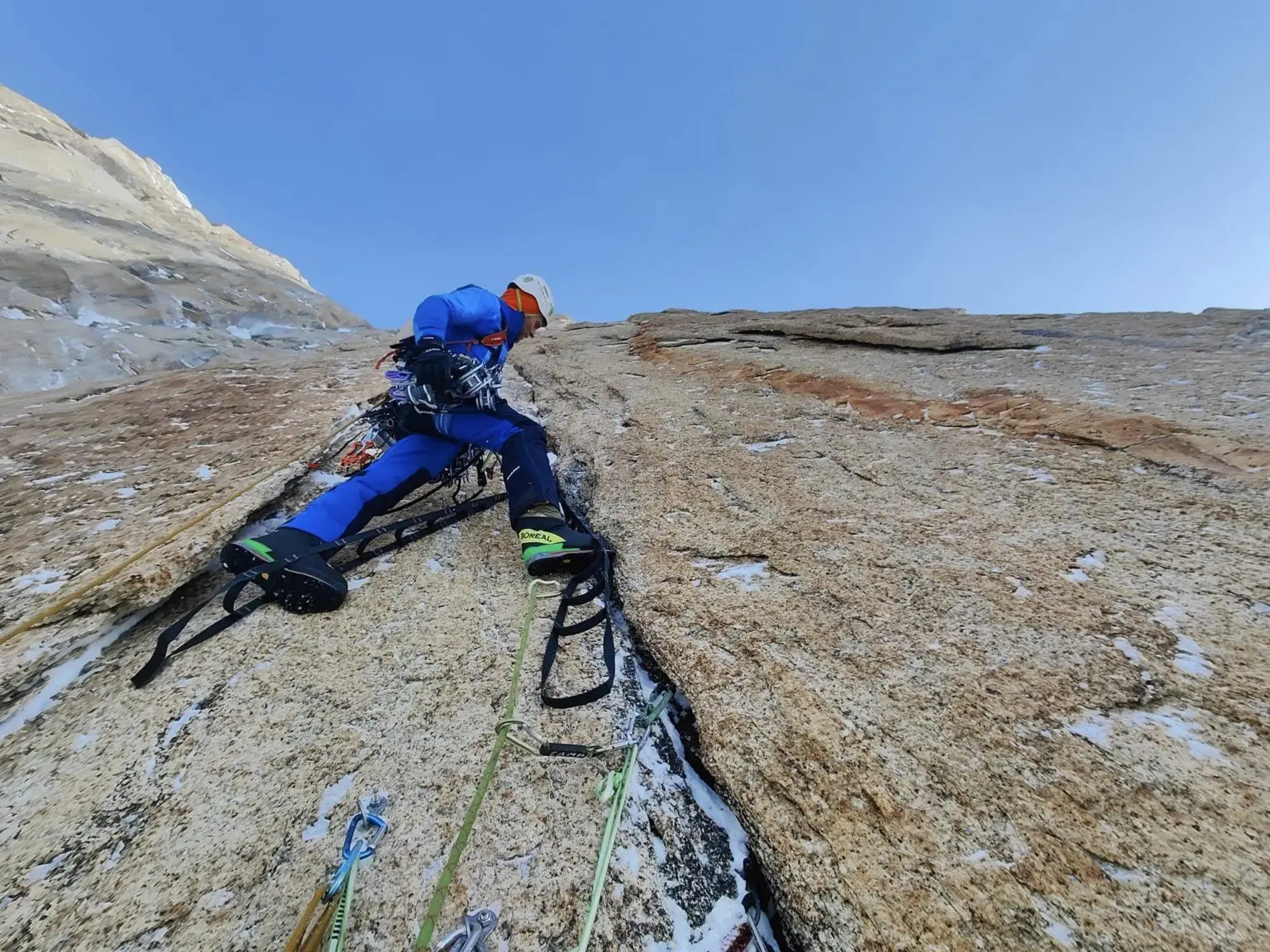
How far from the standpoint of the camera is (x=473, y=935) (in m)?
1.56

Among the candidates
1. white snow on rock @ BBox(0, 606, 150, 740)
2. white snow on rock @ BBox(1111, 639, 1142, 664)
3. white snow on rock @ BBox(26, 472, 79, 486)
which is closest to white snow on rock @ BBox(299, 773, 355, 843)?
white snow on rock @ BBox(0, 606, 150, 740)

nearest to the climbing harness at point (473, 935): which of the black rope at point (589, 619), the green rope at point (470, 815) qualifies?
the green rope at point (470, 815)

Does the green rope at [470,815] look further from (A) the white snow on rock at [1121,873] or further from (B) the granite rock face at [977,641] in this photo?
(A) the white snow on rock at [1121,873]

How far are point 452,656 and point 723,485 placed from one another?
2.05 meters

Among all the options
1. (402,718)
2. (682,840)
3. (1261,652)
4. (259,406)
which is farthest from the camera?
(259,406)

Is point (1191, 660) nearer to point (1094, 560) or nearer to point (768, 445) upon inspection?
point (1094, 560)

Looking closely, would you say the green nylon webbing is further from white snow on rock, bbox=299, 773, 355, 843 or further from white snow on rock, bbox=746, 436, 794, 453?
white snow on rock, bbox=746, 436, 794, 453

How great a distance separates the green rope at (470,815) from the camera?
1.63 m

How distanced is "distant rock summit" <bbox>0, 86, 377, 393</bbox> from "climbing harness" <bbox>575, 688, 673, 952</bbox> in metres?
11.0

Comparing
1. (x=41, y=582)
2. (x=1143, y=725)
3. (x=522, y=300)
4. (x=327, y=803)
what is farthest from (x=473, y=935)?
(x=522, y=300)

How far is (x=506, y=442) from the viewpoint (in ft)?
12.6

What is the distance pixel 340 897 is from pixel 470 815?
40 cm

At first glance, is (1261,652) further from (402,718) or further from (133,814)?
(133,814)

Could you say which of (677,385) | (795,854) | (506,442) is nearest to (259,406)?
(506,442)
